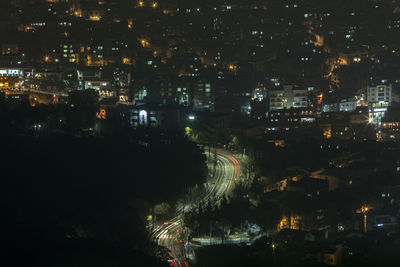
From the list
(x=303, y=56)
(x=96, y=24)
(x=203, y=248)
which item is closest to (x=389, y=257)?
(x=203, y=248)

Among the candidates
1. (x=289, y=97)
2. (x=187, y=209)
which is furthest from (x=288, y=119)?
(x=187, y=209)

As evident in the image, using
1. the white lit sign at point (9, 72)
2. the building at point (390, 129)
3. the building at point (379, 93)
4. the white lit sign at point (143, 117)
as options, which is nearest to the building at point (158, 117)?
the white lit sign at point (143, 117)

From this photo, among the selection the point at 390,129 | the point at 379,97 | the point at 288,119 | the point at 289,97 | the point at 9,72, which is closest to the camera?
the point at 288,119

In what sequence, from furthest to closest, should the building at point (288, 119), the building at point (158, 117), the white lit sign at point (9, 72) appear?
1. the white lit sign at point (9, 72)
2. the building at point (288, 119)
3. the building at point (158, 117)

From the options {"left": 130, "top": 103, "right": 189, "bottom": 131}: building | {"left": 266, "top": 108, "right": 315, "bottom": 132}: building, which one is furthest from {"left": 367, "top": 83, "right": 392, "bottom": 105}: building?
{"left": 130, "top": 103, "right": 189, "bottom": 131}: building

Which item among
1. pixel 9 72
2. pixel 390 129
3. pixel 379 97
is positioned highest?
pixel 9 72

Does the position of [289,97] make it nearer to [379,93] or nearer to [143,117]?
[379,93]

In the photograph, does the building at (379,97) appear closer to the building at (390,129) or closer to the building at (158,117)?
the building at (390,129)

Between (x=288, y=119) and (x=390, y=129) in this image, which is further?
(x=390, y=129)
